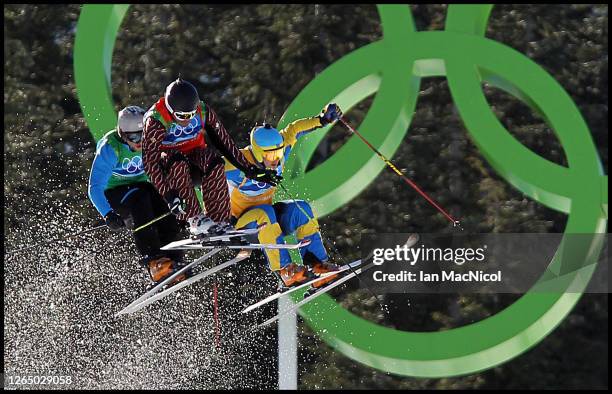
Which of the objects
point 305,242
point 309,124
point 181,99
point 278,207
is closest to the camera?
point 181,99

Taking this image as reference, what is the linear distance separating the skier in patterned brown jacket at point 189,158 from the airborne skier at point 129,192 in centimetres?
42

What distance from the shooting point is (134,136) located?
12.6 metres

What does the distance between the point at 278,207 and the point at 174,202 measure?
1.00m

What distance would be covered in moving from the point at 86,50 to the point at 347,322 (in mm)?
3326

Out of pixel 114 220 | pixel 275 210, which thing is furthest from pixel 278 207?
pixel 114 220

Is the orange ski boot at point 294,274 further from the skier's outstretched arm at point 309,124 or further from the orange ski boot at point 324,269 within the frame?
the skier's outstretched arm at point 309,124

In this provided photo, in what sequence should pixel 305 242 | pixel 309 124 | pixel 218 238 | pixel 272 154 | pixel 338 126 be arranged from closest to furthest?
pixel 218 238 → pixel 272 154 → pixel 309 124 → pixel 305 242 → pixel 338 126

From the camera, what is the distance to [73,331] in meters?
16.4

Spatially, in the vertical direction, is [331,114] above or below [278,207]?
above

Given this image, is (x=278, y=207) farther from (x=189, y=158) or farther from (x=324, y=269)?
(x=189, y=158)

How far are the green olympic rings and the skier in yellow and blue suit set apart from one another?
1072 millimetres

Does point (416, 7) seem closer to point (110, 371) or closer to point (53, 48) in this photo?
point (53, 48)

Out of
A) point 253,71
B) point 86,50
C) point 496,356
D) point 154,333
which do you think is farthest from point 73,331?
point 253,71

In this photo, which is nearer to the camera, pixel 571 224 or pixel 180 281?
pixel 180 281
